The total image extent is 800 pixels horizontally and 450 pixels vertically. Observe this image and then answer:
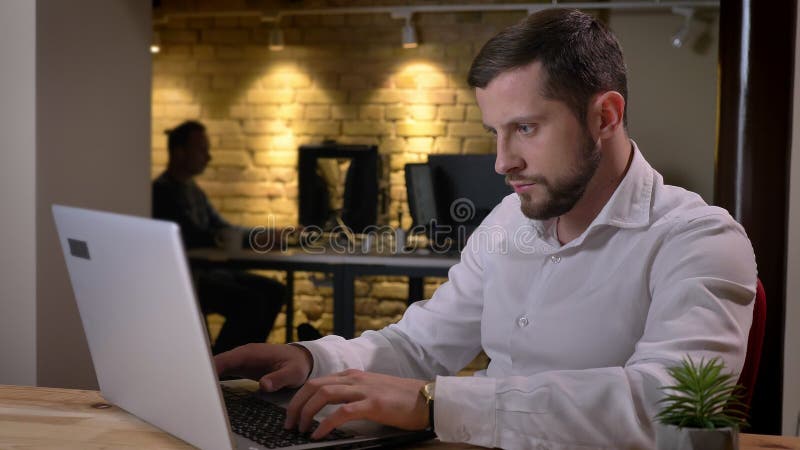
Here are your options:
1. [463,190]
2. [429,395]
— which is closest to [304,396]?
[429,395]

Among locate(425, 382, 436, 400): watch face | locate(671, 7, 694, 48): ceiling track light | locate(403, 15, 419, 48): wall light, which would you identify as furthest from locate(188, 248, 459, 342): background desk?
locate(425, 382, 436, 400): watch face

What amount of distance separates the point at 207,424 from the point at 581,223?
0.85m

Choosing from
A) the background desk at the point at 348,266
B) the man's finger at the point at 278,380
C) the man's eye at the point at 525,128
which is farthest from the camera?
the background desk at the point at 348,266

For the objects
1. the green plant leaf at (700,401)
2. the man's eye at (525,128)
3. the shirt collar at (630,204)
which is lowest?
the green plant leaf at (700,401)

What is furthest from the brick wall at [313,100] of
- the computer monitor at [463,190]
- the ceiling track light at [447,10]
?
the computer monitor at [463,190]

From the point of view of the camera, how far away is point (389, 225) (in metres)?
6.33

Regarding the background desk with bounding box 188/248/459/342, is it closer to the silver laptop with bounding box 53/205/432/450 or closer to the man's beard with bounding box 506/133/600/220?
the man's beard with bounding box 506/133/600/220

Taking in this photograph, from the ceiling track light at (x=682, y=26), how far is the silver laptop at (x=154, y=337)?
4923 millimetres

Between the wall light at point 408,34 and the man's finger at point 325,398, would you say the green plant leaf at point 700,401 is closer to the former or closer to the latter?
the man's finger at point 325,398

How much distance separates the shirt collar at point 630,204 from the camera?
1.51 m

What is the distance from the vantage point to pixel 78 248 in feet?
3.78

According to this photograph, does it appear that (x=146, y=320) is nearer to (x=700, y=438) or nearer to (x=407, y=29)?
(x=700, y=438)

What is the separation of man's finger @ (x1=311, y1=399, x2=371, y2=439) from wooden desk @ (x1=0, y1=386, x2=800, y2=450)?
9 centimetres

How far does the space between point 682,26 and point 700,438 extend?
5.50 m
